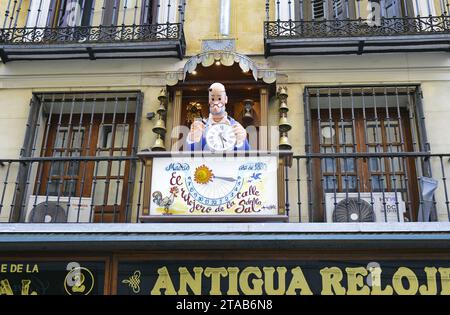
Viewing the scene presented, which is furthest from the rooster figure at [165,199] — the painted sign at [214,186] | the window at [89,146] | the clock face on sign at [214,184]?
the window at [89,146]

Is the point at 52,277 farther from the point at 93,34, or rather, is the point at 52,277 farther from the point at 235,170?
the point at 93,34

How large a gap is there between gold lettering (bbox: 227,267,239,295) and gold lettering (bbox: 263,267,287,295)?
0.39 m

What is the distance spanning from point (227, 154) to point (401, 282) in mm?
2884

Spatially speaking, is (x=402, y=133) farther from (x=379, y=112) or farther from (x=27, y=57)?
(x=27, y=57)

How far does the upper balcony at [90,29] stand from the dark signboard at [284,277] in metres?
3.53

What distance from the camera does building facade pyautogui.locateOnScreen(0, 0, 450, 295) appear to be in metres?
6.97

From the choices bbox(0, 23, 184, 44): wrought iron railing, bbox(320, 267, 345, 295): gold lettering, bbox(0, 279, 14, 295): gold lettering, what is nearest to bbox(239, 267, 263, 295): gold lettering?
bbox(320, 267, 345, 295): gold lettering

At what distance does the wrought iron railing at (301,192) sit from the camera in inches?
300

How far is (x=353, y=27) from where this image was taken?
866cm

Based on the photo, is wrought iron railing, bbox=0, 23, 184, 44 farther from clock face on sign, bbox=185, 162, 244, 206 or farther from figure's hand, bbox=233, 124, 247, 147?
clock face on sign, bbox=185, 162, 244, 206

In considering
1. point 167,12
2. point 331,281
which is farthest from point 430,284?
point 167,12

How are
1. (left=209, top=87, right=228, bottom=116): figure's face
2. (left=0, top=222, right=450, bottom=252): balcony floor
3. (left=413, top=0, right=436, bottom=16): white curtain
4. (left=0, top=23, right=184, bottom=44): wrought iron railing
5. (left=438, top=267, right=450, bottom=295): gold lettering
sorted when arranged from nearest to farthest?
(left=0, top=222, right=450, bottom=252): balcony floor
(left=438, top=267, right=450, bottom=295): gold lettering
(left=209, top=87, right=228, bottom=116): figure's face
(left=0, top=23, right=184, bottom=44): wrought iron railing
(left=413, top=0, right=436, bottom=16): white curtain

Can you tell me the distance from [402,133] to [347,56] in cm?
154

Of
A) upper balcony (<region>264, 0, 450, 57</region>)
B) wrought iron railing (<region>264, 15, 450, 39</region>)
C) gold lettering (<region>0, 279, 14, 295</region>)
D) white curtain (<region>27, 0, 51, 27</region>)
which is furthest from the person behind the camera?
white curtain (<region>27, 0, 51, 27</region>)
